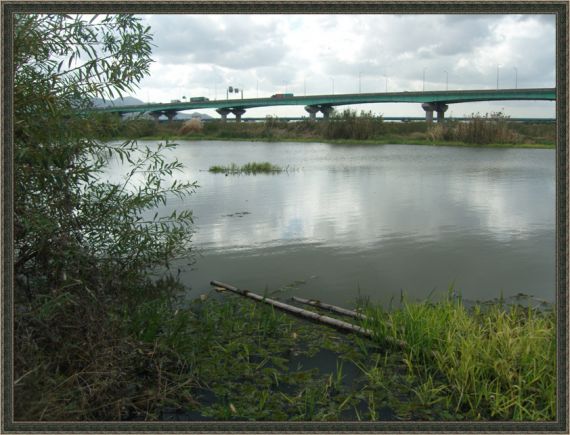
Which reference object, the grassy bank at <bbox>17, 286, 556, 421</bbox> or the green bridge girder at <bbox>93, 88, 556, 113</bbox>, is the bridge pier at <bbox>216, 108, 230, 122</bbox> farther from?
the grassy bank at <bbox>17, 286, 556, 421</bbox>

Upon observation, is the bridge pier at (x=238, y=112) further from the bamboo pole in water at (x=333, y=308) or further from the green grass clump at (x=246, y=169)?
the bamboo pole in water at (x=333, y=308)

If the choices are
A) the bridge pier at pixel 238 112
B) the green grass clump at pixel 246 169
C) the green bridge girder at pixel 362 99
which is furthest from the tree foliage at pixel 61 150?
the bridge pier at pixel 238 112

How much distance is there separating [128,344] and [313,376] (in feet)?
5.48

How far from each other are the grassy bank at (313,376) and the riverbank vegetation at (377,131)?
3106 centimetres

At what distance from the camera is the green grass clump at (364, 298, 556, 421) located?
12.9ft

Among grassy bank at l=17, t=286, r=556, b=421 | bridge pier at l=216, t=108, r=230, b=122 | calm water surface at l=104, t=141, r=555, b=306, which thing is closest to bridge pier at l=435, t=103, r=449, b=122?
bridge pier at l=216, t=108, r=230, b=122

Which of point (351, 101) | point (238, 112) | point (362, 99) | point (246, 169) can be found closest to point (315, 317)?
point (246, 169)

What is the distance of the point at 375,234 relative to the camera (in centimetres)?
1013

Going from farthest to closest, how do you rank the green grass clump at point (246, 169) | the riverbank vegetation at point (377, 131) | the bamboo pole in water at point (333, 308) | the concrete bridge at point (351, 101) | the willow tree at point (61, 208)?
1. the concrete bridge at point (351, 101)
2. the riverbank vegetation at point (377, 131)
3. the green grass clump at point (246, 169)
4. the bamboo pole in water at point (333, 308)
5. the willow tree at point (61, 208)

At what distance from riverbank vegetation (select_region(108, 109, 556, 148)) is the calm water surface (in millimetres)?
18046

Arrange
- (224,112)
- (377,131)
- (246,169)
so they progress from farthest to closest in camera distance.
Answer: (224,112) → (377,131) → (246,169)

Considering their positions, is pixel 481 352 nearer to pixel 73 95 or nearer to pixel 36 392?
pixel 36 392

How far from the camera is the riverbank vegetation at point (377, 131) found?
36969 millimetres

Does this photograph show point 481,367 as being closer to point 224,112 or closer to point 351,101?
point 351,101
